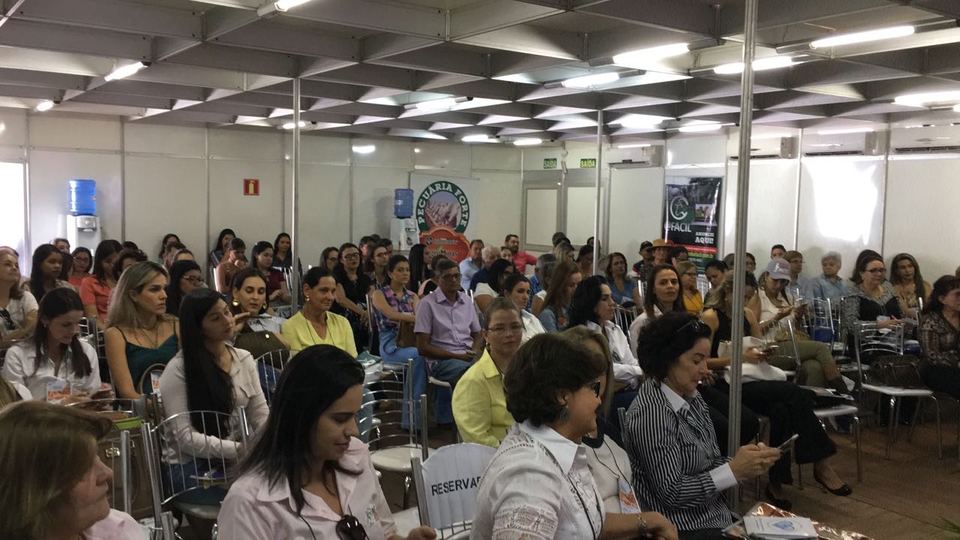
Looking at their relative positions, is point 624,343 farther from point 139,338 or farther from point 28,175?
point 28,175

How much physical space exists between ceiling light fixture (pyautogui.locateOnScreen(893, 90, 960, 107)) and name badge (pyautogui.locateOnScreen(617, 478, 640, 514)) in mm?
6722

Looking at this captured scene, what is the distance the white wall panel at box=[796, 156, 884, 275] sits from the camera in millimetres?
10234

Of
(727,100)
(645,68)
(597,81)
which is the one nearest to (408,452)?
(645,68)

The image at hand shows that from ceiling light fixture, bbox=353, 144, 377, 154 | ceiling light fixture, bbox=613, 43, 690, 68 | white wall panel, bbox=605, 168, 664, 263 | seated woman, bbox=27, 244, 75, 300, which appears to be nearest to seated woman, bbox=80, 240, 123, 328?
seated woman, bbox=27, 244, 75, 300

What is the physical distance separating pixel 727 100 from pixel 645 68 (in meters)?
2.27

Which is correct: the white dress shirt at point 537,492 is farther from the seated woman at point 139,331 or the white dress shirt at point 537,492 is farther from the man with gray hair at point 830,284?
the man with gray hair at point 830,284

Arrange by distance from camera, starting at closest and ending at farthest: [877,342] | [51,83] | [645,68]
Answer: [645,68] < [877,342] < [51,83]

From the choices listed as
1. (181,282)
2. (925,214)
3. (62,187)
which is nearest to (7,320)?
(181,282)

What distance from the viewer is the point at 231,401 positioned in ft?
11.7

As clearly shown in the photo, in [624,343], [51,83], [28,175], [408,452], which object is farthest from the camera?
[28,175]

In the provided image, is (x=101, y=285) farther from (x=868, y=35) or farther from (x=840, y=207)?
(x=840, y=207)

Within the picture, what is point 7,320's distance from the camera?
5750 mm

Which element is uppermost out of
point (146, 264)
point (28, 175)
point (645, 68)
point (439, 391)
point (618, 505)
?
point (645, 68)

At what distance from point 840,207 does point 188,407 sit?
9.36 m
